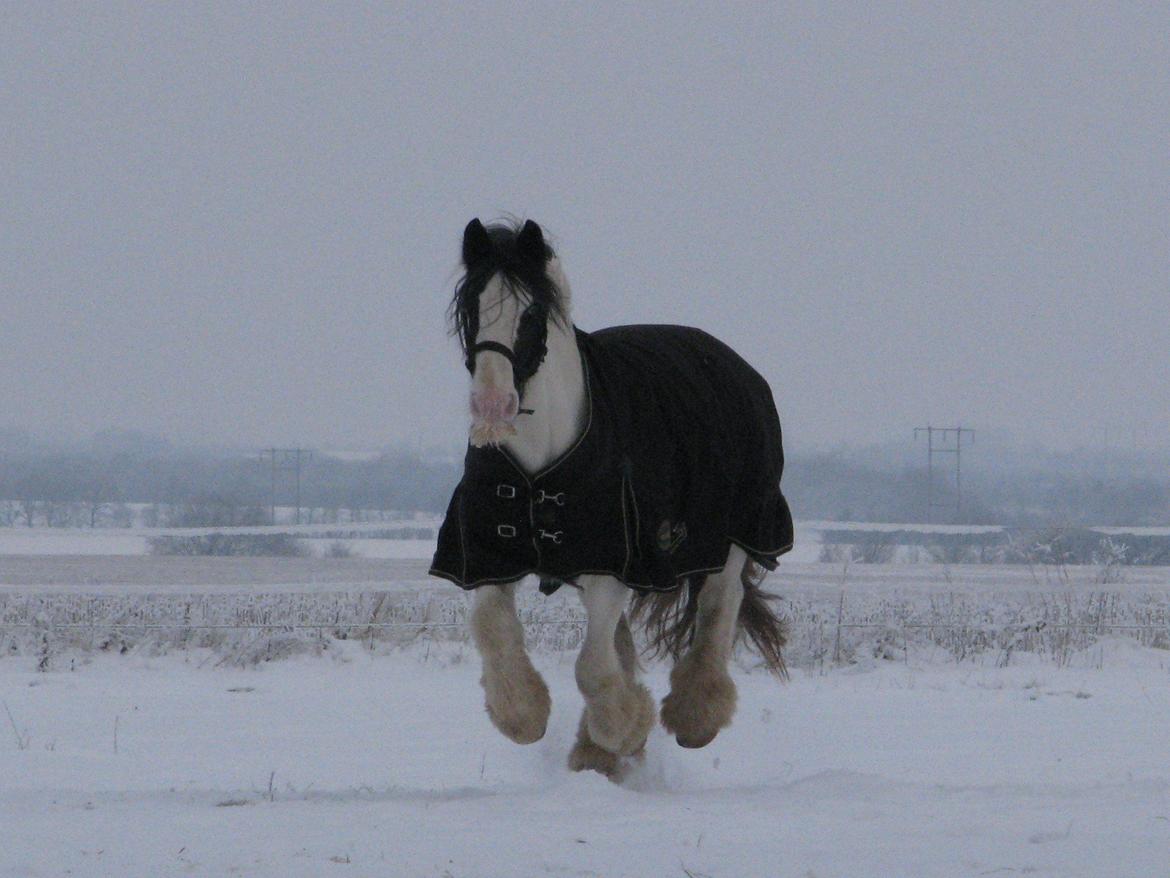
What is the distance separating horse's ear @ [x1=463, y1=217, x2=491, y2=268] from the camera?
4617 millimetres

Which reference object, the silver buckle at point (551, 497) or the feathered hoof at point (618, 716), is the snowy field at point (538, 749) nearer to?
the feathered hoof at point (618, 716)

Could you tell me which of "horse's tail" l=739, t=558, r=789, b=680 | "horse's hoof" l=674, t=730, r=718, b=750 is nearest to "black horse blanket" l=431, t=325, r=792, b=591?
"horse's tail" l=739, t=558, r=789, b=680

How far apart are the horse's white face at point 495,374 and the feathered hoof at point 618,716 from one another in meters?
1.21

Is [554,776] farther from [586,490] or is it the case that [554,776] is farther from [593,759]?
[586,490]

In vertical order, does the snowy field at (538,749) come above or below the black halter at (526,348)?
below

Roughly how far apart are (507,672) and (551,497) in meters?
0.61

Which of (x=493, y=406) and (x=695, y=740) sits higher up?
(x=493, y=406)

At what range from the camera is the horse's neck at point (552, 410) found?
4.73 metres

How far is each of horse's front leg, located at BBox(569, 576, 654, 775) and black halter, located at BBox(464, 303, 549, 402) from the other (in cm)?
80

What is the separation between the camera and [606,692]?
518cm

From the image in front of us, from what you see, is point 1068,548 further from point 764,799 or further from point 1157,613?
point 764,799

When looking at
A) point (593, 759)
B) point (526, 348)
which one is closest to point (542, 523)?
point (526, 348)

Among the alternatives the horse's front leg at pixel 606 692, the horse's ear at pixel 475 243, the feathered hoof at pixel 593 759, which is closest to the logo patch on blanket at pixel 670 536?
the horse's front leg at pixel 606 692

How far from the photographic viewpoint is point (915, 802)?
4812 mm
